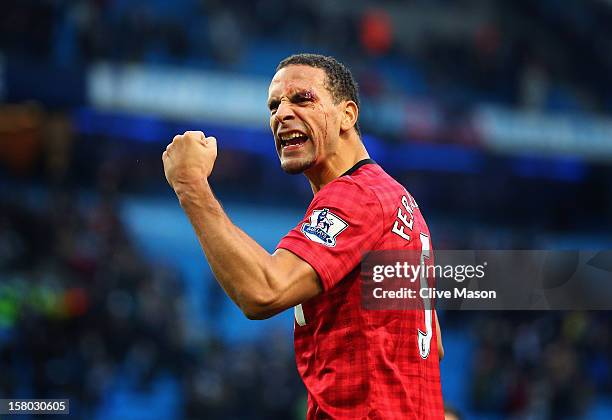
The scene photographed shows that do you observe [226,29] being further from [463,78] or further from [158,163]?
[463,78]

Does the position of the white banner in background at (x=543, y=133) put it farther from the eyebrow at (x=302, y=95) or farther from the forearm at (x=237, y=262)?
the forearm at (x=237, y=262)

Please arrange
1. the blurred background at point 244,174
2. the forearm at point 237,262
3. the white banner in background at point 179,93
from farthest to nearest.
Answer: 1. the white banner in background at point 179,93
2. the blurred background at point 244,174
3. the forearm at point 237,262

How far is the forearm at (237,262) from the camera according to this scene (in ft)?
8.45

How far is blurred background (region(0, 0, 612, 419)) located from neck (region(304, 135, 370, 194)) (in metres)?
A: 7.74

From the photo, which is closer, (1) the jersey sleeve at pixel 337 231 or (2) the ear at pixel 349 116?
(1) the jersey sleeve at pixel 337 231

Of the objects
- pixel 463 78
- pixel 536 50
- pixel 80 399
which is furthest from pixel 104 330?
pixel 536 50

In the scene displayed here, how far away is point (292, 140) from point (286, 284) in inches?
28.8

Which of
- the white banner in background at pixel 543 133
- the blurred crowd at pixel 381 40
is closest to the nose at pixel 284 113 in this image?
the blurred crowd at pixel 381 40

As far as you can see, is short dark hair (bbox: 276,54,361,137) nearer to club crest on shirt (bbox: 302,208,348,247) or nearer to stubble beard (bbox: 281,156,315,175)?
stubble beard (bbox: 281,156,315,175)

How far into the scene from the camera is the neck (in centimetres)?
320

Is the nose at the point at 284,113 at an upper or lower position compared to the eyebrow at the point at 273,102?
lower

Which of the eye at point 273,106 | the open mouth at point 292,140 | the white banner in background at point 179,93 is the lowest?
the open mouth at point 292,140

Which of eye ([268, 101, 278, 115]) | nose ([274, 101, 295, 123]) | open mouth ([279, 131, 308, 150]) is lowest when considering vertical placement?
open mouth ([279, 131, 308, 150])

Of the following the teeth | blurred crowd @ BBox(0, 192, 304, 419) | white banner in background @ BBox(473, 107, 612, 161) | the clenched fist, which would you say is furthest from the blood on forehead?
white banner in background @ BBox(473, 107, 612, 161)
